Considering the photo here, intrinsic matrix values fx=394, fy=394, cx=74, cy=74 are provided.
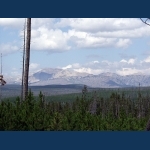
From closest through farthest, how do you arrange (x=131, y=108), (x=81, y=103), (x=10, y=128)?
(x=10, y=128) → (x=81, y=103) → (x=131, y=108)

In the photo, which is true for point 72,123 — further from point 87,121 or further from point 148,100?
point 148,100

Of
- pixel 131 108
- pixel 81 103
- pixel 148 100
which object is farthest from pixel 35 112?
pixel 148 100

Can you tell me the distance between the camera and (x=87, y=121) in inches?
222

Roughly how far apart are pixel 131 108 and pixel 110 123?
69.6 metres

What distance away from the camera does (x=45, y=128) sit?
575 cm

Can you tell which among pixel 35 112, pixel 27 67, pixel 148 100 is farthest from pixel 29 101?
pixel 148 100

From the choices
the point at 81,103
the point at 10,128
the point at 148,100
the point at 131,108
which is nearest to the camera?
Answer: the point at 10,128

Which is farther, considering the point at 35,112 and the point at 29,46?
the point at 29,46

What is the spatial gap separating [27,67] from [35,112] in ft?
16.7

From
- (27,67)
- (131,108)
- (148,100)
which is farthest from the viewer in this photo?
(148,100)

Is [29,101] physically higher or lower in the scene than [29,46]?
lower

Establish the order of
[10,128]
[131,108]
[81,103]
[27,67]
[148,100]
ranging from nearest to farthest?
[10,128]
[81,103]
[27,67]
[131,108]
[148,100]

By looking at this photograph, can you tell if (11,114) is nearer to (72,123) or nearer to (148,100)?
(72,123)

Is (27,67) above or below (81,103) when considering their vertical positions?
above
